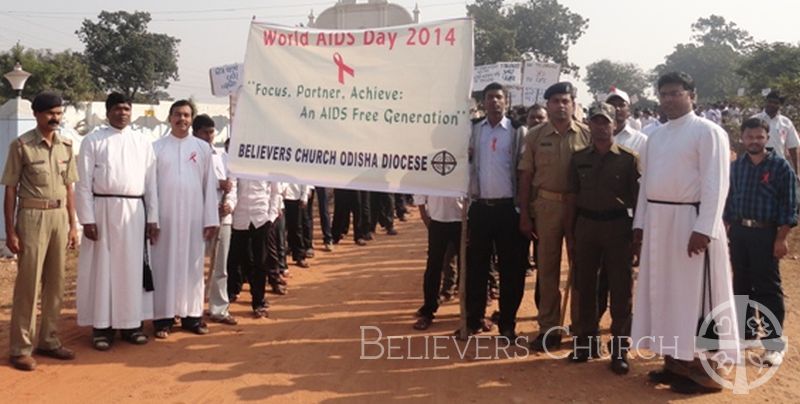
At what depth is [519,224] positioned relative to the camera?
5340mm

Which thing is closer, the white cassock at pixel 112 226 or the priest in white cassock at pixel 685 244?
the priest in white cassock at pixel 685 244

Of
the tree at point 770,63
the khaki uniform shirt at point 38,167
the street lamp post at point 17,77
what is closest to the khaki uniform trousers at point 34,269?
the khaki uniform shirt at point 38,167

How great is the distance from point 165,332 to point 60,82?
114 feet

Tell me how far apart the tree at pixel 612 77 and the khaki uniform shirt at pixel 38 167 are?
83.0 metres

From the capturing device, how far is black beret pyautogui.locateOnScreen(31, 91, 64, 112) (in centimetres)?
482

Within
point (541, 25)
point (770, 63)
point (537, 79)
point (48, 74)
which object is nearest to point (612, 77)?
point (541, 25)

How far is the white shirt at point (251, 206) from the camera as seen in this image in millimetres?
6273

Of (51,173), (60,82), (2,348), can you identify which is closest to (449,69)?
(51,173)

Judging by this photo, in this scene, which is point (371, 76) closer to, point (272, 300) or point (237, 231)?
point (237, 231)

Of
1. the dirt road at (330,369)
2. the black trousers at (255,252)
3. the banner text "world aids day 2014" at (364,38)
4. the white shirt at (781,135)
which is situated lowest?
the dirt road at (330,369)

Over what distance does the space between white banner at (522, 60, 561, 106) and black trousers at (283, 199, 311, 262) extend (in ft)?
21.1

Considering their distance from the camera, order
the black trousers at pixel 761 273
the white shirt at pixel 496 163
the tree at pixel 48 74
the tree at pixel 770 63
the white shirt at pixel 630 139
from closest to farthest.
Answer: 1. the black trousers at pixel 761 273
2. the white shirt at pixel 496 163
3. the white shirt at pixel 630 139
4. the tree at pixel 48 74
5. the tree at pixel 770 63

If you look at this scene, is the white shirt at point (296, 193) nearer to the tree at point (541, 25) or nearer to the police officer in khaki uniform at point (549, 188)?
the police officer in khaki uniform at point (549, 188)

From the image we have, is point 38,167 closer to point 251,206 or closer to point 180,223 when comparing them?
point 180,223
